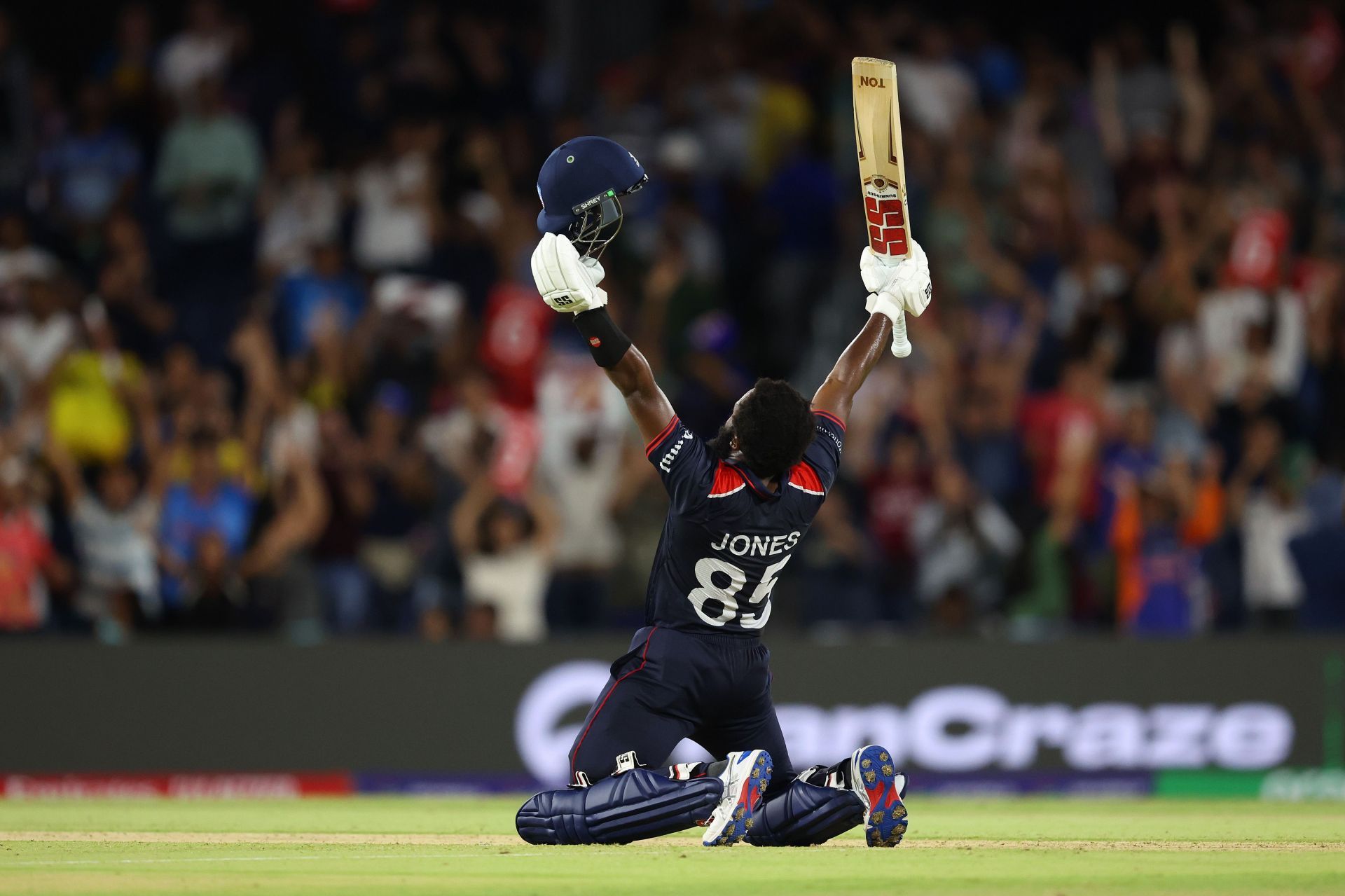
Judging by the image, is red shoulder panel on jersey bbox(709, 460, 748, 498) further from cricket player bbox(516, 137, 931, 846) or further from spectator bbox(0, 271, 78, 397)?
spectator bbox(0, 271, 78, 397)

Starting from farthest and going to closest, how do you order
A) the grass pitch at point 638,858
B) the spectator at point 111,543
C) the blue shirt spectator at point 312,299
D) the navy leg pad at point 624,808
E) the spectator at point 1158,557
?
the blue shirt spectator at point 312,299 → the spectator at point 111,543 → the spectator at point 1158,557 → the navy leg pad at point 624,808 → the grass pitch at point 638,858

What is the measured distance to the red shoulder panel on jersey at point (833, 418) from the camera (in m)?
8.68

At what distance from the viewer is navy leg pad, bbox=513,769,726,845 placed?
7598mm

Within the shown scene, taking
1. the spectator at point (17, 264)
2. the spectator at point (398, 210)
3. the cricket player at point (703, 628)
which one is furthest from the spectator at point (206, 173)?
the cricket player at point (703, 628)

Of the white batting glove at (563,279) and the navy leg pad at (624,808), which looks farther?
the white batting glove at (563,279)

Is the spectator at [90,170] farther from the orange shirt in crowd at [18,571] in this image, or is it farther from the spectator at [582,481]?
the spectator at [582,481]

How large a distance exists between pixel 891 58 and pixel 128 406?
25.7 feet

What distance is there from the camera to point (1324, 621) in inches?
571

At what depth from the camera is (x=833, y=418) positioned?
28.5 ft

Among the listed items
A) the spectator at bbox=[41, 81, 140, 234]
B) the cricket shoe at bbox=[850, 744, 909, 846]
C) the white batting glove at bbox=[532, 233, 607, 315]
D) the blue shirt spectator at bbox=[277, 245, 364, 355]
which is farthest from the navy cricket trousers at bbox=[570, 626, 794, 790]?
the spectator at bbox=[41, 81, 140, 234]

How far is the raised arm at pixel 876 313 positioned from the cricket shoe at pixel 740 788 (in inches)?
70.5

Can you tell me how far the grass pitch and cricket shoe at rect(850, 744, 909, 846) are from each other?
11 centimetres

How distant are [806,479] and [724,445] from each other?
39 cm

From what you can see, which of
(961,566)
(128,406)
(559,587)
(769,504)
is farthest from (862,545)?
(769,504)
